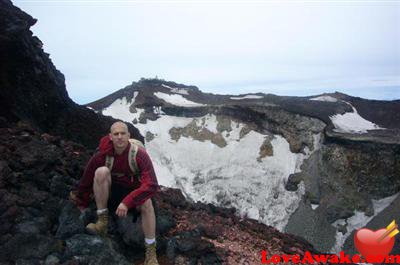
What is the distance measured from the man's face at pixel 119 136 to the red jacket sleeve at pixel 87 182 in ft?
1.50

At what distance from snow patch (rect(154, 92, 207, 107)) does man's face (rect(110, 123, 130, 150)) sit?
1147 inches

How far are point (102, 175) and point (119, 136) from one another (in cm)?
64

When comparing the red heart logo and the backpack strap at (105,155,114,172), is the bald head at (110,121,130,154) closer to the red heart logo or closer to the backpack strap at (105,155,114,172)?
the backpack strap at (105,155,114,172)

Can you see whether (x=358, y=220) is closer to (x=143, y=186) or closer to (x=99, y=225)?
(x=99, y=225)

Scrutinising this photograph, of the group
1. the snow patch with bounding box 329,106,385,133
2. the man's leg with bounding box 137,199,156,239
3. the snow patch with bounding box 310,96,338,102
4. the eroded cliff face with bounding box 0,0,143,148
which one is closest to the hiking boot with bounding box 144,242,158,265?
the man's leg with bounding box 137,199,156,239

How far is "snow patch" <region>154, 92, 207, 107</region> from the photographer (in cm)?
3597

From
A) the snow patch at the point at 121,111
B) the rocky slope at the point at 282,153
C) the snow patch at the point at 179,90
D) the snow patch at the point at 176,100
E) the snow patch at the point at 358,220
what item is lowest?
the snow patch at the point at 358,220

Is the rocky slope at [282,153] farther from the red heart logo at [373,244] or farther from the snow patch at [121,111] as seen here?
the red heart logo at [373,244]

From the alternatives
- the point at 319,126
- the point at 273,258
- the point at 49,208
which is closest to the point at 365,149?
the point at 319,126

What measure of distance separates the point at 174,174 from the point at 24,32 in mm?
20321

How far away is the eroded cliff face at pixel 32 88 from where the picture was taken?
34.8 feet

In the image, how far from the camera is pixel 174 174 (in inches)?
1200

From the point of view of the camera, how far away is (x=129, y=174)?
638 cm

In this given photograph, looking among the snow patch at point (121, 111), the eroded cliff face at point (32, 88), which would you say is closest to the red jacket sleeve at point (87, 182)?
the eroded cliff face at point (32, 88)
